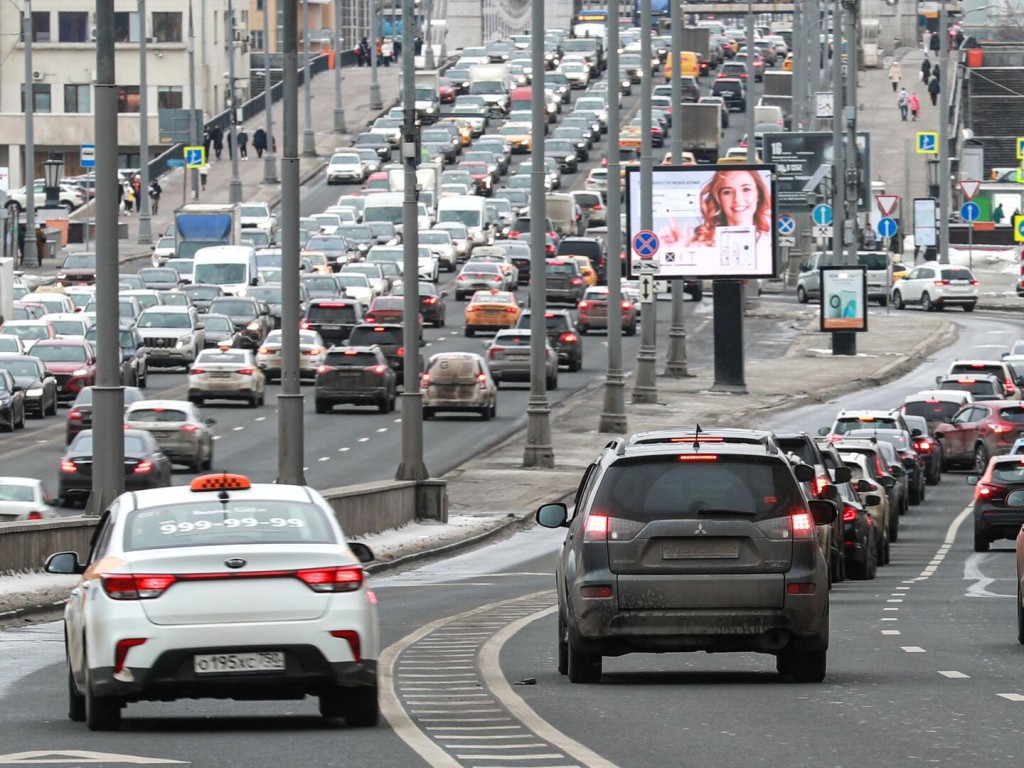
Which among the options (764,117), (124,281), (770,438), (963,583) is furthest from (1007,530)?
(764,117)

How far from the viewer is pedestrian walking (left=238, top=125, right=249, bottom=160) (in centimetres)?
11744

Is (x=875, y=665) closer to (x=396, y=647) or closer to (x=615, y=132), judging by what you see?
(x=396, y=647)

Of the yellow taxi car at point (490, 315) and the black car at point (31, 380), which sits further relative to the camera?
the yellow taxi car at point (490, 315)

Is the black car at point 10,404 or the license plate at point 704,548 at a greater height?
the license plate at point 704,548

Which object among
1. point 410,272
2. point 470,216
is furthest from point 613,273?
point 470,216

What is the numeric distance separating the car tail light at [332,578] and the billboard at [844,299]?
55.0 m

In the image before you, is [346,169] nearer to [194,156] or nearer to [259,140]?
[259,140]

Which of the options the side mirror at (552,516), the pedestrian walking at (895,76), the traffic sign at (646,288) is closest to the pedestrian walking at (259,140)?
the pedestrian walking at (895,76)

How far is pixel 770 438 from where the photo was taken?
15867 mm

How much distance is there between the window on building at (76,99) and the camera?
14175 centimetres

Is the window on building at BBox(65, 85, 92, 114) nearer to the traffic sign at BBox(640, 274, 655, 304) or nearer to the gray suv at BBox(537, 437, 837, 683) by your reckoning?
the traffic sign at BBox(640, 274, 655, 304)

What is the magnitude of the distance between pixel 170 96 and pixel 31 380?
90.0 meters

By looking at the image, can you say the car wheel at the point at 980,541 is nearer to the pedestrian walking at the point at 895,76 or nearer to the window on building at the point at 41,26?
the pedestrian walking at the point at 895,76

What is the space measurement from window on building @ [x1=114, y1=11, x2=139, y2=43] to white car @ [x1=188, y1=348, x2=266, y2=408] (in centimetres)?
8959
